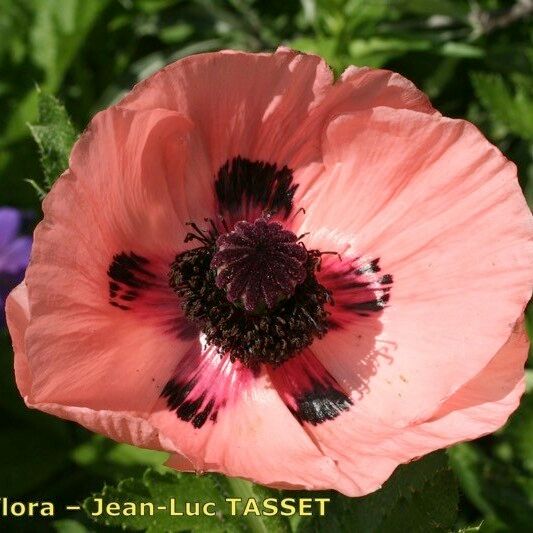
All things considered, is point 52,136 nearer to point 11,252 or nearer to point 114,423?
point 114,423

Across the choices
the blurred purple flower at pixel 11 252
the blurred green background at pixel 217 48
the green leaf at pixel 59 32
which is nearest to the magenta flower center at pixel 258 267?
the blurred green background at pixel 217 48

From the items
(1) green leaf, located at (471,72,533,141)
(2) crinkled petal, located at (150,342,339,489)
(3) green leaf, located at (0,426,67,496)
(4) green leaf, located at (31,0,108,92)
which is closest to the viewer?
(2) crinkled petal, located at (150,342,339,489)

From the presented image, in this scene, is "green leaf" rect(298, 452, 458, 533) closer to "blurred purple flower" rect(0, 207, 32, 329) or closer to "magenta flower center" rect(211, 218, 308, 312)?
"magenta flower center" rect(211, 218, 308, 312)

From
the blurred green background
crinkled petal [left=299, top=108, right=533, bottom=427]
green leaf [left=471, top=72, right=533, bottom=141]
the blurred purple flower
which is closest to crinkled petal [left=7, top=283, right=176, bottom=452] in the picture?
crinkled petal [left=299, top=108, right=533, bottom=427]

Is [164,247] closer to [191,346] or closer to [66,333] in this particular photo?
[191,346]

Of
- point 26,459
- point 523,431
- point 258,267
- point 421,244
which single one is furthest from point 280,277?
point 523,431

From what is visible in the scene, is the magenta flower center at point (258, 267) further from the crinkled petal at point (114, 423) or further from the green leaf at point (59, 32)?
the green leaf at point (59, 32)

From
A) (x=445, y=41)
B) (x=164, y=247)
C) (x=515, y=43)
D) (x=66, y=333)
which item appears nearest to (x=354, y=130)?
(x=164, y=247)
